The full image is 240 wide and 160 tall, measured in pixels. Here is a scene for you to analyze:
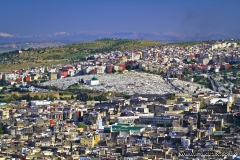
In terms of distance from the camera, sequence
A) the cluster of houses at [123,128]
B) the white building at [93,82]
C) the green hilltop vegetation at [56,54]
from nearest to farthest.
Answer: the cluster of houses at [123,128], the white building at [93,82], the green hilltop vegetation at [56,54]

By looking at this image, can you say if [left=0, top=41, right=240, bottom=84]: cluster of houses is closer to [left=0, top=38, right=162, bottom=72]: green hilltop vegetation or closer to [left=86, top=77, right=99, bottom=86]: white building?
[left=0, top=38, right=162, bottom=72]: green hilltop vegetation

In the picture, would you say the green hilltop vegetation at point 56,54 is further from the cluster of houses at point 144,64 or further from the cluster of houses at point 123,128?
the cluster of houses at point 123,128

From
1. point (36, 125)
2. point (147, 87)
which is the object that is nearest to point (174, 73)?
point (147, 87)

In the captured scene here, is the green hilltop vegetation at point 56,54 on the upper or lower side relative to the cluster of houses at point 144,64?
lower

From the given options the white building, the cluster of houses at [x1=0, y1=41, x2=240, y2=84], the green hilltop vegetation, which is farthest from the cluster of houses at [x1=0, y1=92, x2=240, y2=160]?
the green hilltop vegetation

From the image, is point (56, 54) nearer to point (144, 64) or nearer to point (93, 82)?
point (144, 64)

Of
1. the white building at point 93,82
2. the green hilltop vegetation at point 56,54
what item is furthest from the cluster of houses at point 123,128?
the green hilltop vegetation at point 56,54
